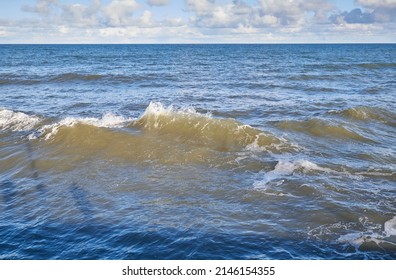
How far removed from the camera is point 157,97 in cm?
2609

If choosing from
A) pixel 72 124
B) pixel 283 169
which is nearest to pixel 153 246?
pixel 283 169

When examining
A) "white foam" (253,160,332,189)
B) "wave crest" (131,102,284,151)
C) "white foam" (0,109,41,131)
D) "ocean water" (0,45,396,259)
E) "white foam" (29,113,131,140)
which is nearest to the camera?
"ocean water" (0,45,396,259)

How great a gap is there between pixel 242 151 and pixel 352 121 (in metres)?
7.48

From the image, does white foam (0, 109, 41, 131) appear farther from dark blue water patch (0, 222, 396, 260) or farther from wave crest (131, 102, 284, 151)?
dark blue water patch (0, 222, 396, 260)

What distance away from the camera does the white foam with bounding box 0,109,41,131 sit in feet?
56.5

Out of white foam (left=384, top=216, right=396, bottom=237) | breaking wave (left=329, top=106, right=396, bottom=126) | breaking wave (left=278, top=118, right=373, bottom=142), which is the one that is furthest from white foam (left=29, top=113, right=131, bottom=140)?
white foam (left=384, top=216, right=396, bottom=237)

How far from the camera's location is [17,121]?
18.1 m

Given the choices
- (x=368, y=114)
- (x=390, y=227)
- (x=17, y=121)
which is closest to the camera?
(x=390, y=227)

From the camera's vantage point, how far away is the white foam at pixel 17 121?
17.2m

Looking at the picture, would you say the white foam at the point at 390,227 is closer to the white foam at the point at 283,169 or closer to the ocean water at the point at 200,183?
the ocean water at the point at 200,183

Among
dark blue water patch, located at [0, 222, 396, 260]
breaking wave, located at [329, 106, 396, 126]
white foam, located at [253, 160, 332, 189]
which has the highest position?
breaking wave, located at [329, 106, 396, 126]

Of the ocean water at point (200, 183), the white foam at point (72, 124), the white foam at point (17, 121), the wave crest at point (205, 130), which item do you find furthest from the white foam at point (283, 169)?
the white foam at point (17, 121)

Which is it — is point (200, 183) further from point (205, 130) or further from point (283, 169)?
point (205, 130)

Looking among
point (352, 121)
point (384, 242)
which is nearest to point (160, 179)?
point (384, 242)
